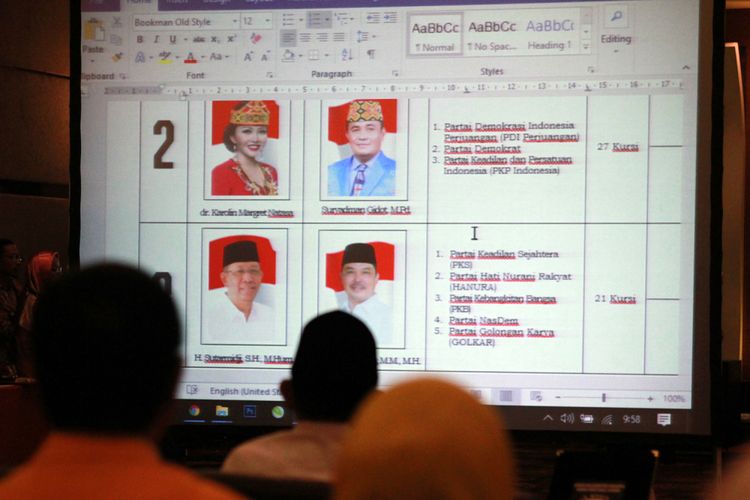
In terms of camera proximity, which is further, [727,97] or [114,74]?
[727,97]

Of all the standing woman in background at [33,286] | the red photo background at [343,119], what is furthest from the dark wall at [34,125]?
the red photo background at [343,119]

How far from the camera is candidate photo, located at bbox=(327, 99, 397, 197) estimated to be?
2998mm

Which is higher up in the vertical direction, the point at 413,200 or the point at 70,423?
the point at 413,200

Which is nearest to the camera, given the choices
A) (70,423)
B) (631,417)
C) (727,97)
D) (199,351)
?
Result: (70,423)

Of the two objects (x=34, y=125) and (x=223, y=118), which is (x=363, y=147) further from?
(x=34, y=125)

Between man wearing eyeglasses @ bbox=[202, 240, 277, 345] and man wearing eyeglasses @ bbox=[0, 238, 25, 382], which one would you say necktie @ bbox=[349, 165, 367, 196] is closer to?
man wearing eyeglasses @ bbox=[202, 240, 277, 345]

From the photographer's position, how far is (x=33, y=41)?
30.7ft

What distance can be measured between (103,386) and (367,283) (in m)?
2.15

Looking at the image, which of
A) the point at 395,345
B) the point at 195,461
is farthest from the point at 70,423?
the point at 195,461

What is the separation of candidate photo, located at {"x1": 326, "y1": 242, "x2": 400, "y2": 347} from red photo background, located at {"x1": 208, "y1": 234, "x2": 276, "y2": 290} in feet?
0.58

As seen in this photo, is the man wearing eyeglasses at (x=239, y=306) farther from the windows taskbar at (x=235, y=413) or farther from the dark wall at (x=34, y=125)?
the dark wall at (x=34, y=125)

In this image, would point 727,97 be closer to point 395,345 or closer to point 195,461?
point 395,345

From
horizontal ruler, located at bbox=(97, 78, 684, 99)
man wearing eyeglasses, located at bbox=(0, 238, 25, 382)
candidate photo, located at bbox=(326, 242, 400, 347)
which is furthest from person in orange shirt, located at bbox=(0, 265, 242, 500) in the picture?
man wearing eyeglasses, located at bbox=(0, 238, 25, 382)

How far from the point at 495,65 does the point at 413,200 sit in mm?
469
